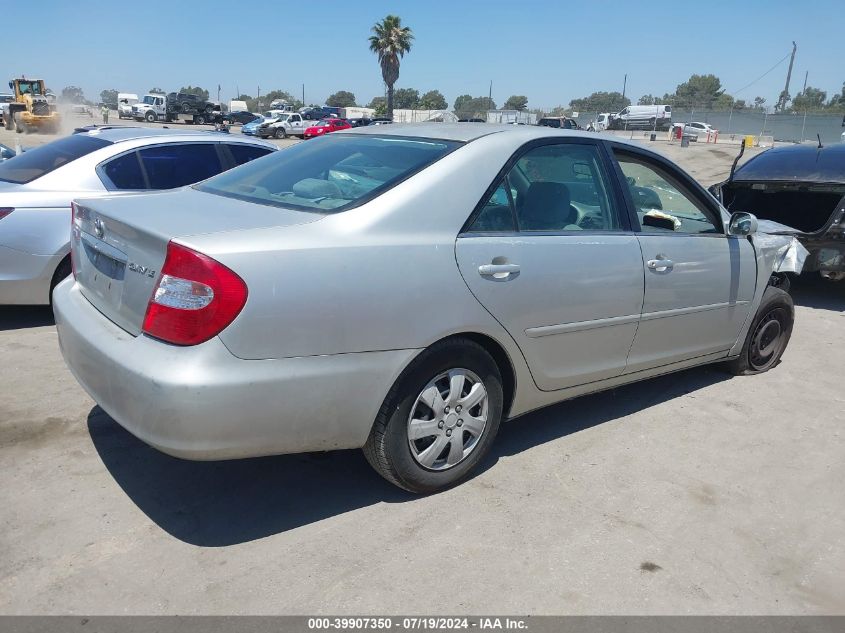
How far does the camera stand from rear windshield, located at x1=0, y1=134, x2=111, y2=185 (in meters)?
5.50

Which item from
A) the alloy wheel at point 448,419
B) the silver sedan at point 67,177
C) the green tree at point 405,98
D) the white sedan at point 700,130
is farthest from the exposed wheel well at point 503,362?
the green tree at point 405,98

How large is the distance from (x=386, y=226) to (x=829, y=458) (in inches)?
113

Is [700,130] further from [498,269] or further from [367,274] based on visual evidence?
→ [367,274]

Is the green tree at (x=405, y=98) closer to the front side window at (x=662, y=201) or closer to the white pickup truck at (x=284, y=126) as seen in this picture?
the white pickup truck at (x=284, y=126)

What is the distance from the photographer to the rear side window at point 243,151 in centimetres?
638

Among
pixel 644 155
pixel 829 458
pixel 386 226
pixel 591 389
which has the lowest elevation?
pixel 829 458

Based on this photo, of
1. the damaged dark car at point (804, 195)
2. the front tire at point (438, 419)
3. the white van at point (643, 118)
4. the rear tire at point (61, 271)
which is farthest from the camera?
the white van at point (643, 118)

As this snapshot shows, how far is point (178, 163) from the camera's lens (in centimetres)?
595

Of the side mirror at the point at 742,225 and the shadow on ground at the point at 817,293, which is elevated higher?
the side mirror at the point at 742,225

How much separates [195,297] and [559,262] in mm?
1722

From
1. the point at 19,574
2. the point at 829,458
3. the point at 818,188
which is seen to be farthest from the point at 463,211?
the point at 818,188

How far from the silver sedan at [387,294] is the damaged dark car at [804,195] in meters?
3.20
